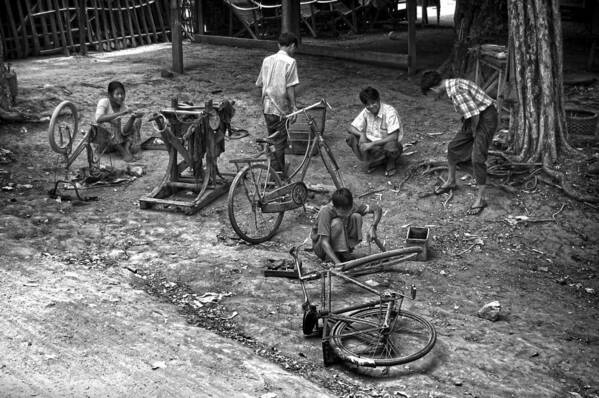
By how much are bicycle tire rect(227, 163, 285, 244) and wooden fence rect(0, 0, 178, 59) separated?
8.95 metres

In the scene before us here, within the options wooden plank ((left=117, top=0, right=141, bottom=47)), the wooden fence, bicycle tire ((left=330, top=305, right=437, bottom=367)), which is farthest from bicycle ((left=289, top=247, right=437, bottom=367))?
wooden plank ((left=117, top=0, right=141, bottom=47))

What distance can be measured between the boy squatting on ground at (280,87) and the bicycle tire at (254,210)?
488 mm

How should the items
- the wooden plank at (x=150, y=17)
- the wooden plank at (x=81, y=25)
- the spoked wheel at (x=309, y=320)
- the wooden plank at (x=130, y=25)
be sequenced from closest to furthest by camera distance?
1. the spoked wheel at (x=309, y=320)
2. the wooden plank at (x=81, y=25)
3. the wooden plank at (x=130, y=25)
4. the wooden plank at (x=150, y=17)

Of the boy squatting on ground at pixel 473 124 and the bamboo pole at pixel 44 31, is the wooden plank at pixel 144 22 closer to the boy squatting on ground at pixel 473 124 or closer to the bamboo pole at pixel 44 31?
the bamboo pole at pixel 44 31

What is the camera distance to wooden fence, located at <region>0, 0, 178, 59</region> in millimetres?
16391

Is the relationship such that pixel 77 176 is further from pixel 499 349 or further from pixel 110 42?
pixel 110 42

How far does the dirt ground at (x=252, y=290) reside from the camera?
5898 mm

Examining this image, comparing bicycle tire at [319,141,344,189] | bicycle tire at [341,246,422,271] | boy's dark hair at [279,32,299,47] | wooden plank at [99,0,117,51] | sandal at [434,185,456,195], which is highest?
boy's dark hair at [279,32,299,47]

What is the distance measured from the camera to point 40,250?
26.5 feet

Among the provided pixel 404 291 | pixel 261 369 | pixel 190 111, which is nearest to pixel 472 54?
pixel 190 111

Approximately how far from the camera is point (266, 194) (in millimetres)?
8539

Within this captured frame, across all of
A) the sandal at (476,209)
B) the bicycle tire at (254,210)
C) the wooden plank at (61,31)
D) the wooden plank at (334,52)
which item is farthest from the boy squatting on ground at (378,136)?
the wooden plank at (61,31)

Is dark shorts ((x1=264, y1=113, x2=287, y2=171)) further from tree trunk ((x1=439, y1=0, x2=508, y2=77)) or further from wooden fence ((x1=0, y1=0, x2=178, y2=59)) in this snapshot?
wooden fence ((x1=0, y1=0, x2=178, y2=59))

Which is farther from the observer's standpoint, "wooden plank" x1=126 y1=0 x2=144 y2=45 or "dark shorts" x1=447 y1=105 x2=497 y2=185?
"wooden plank" x1=126 y1=0 x2=144 y2=45
